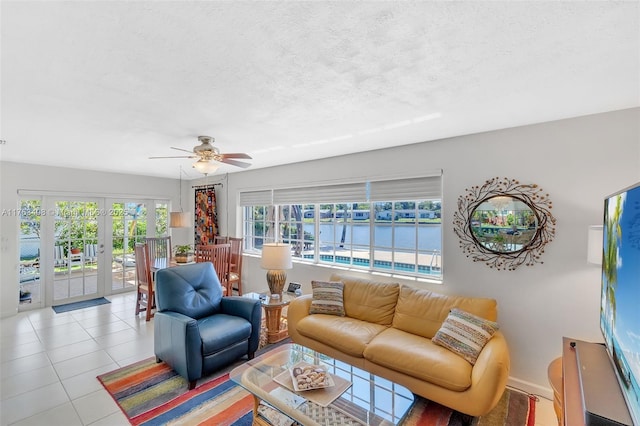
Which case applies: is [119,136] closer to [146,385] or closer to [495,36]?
[146,385]

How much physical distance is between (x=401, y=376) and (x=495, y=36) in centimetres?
229

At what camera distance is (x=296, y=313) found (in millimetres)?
3082

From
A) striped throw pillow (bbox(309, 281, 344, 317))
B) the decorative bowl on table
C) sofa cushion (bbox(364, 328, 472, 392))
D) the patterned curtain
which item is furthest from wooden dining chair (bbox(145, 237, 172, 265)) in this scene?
sofa cushion (bbox(364, 328, 472, 392))

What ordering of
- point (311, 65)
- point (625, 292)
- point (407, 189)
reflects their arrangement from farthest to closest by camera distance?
point (407, 189) < point (311, 65) < point (625, 292)

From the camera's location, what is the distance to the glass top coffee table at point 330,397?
5.49 ft

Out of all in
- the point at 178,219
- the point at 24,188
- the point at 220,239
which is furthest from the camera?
the point at 220,239

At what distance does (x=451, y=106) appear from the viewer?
6.99ft

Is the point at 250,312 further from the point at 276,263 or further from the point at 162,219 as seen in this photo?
the point at 162,219

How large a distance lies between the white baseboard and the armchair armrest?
241cm

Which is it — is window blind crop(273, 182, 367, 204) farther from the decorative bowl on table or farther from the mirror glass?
the decorative bowl on table

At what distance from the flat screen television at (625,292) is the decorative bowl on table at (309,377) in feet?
4.78

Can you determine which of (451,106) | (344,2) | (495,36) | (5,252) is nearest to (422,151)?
(451,106)

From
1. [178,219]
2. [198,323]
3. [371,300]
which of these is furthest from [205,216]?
[371,300]

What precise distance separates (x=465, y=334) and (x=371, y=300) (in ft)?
3.22
